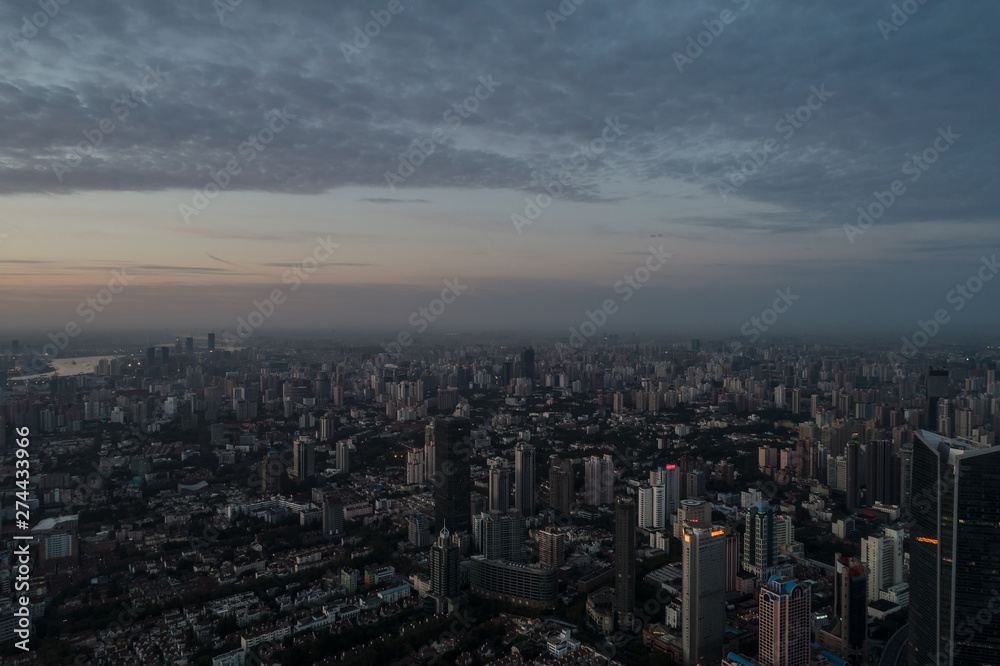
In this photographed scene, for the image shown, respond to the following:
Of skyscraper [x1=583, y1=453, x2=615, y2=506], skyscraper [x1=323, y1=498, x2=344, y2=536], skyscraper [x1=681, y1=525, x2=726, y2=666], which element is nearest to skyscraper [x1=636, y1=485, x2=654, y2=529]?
skyscraper [x1=583, y1=453, x2=615, y2=506]

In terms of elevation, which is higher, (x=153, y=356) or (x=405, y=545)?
(x=153, y=356)

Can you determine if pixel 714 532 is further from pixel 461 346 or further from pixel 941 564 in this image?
pixel 461 346

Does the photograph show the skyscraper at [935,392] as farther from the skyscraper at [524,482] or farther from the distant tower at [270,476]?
the distant tower at [270,476]

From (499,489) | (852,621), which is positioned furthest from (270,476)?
(852,621)

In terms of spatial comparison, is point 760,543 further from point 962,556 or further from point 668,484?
point 962,556

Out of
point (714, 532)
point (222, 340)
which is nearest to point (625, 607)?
point (714, 532)

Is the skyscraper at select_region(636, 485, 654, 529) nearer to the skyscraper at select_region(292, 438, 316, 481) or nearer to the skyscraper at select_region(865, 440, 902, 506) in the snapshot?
the skyscraper at select_region(865, 440, 902, 506)
